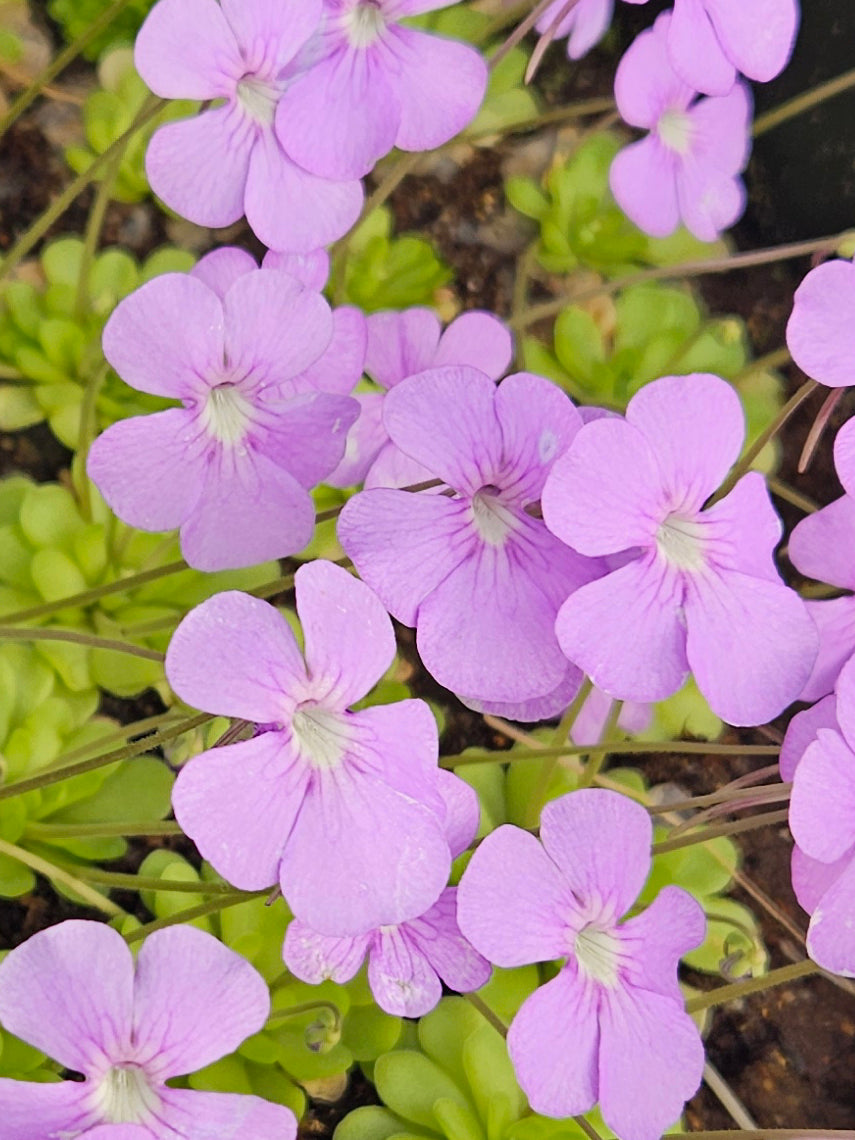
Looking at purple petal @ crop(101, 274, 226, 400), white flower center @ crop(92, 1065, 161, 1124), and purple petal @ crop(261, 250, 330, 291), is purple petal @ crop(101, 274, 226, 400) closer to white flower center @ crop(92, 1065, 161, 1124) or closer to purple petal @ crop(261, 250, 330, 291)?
purple petal @ crop(261, 250, 330, 291)

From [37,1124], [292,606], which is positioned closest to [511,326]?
[292,606]

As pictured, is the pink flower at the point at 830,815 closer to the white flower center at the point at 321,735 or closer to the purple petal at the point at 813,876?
the purple petal at the point at 813,876

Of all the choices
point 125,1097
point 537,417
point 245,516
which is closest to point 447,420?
point 537,417

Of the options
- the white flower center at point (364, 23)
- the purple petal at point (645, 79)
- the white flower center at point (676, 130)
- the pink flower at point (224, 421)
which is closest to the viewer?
the pink flower at point (224, 421)

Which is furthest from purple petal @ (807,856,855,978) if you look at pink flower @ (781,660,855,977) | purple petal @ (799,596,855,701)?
purple petal @ (799,596,855,701)

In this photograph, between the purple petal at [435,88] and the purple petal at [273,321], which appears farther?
the purple petal at [435,88]

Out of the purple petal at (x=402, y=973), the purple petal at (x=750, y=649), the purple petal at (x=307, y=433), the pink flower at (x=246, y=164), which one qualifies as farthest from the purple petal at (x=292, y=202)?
the purple petal at (x=402, y=973)

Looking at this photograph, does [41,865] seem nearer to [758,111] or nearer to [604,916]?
[604,916]
